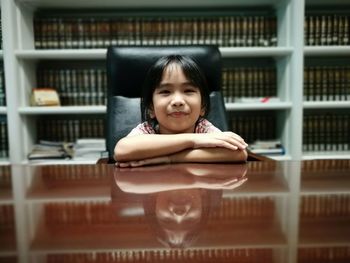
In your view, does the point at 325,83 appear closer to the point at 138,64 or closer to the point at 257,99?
the point at 257,99

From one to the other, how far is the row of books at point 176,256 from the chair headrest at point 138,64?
1228 millimetres

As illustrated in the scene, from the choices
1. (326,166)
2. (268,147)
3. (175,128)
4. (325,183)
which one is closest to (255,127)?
(268,147)

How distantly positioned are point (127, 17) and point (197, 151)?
70.7 inches

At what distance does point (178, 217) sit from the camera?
501 millimetres

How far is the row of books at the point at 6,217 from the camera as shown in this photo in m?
0.51

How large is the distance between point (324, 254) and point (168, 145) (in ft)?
2.09

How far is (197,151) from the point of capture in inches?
39.6

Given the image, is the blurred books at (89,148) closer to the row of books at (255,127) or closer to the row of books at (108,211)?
the row of books at (255,127)

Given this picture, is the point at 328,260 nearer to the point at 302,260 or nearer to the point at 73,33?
the point at 302,260

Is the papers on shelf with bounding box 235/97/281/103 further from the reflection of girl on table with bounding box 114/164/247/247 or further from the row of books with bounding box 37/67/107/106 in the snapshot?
the reflection of girl on table with bounding box 114/164/247/247

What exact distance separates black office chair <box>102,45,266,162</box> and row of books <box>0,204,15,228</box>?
0.91 m

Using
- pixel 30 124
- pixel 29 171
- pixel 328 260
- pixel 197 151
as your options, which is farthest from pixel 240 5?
pixel 328 260

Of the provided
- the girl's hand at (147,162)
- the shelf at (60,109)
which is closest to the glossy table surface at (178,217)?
the girl's hand at (147,162)

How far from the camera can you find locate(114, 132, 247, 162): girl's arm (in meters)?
0.99
